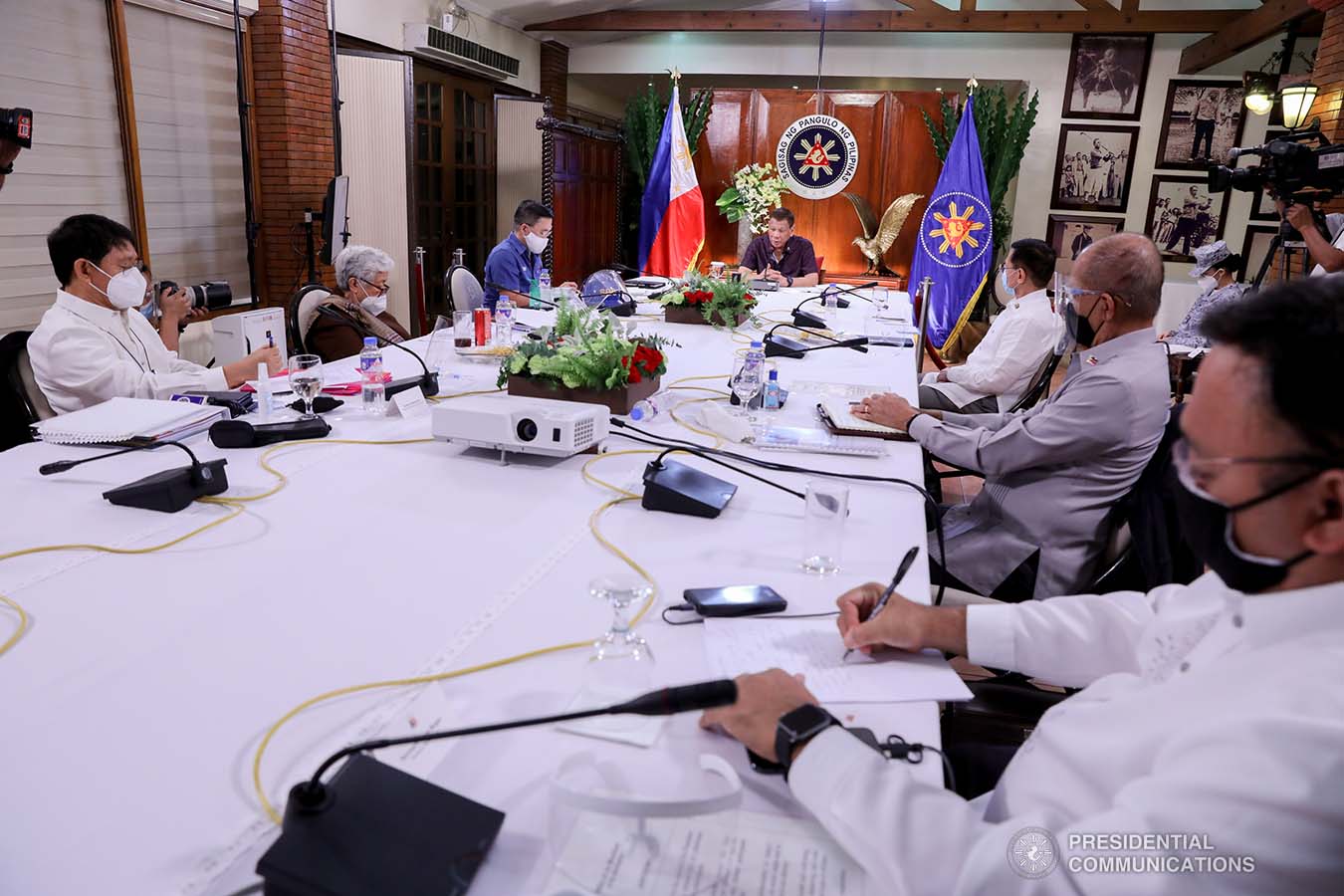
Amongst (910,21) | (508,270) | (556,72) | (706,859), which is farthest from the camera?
(556,72)

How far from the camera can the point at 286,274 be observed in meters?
5.70

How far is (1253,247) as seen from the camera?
7.94m

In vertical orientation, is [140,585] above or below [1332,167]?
below

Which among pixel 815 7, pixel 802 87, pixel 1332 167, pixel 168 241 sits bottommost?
pixel 168 241

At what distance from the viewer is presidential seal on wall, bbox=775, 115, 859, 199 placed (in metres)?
7.95

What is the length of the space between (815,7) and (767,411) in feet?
23.1

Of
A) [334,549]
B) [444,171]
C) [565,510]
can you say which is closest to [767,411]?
[565,510]

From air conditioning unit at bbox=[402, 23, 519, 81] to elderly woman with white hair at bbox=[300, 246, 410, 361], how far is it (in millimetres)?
3658

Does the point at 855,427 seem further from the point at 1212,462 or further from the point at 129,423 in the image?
A: the point at 129,423

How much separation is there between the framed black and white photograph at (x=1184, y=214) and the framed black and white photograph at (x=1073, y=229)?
32 cm

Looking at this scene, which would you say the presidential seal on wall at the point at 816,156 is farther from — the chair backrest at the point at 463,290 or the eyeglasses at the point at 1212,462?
the eyeglasses at the point at 1212,462

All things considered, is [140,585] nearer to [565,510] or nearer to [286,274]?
[565,510]

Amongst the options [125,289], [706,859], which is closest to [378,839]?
[706,859]

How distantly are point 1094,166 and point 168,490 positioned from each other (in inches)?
343
